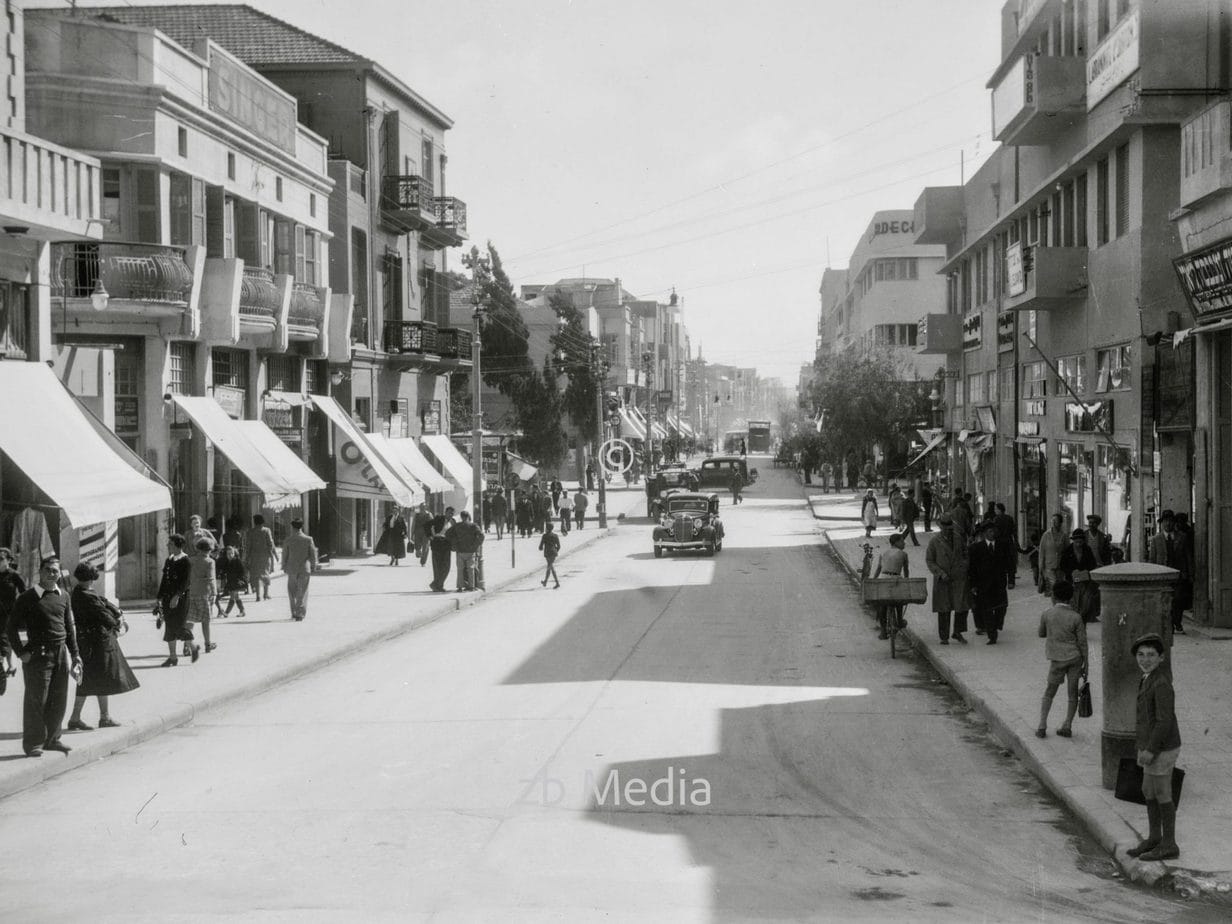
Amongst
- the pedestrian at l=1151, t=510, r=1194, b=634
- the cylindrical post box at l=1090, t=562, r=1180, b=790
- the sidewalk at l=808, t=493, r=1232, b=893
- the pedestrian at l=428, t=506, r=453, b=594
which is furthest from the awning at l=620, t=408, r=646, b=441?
the cylindrical post box at l=1090, t=562, r=1180, b=790

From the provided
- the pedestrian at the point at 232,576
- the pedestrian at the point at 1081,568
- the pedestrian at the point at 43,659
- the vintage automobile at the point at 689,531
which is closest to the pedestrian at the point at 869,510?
the vintage automobile at the point at 689,531

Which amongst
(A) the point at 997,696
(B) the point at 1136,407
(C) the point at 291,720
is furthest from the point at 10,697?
(B) the point at 1136,407

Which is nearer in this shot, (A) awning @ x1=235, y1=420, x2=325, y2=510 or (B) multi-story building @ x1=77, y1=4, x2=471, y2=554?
(A) awning @ x1=235, y1=420, x2=325, y2=510

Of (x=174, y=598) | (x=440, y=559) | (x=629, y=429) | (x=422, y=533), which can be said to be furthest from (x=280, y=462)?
(x=629, y=429)

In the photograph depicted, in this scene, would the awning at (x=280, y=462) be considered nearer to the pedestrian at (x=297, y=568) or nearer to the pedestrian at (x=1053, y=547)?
the pedestrian at (x=297, y=568)

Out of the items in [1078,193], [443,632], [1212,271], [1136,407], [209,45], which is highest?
[209,45]

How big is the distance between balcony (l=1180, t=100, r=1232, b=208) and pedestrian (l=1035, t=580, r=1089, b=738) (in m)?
7.86

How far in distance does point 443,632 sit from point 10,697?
27.4 ft

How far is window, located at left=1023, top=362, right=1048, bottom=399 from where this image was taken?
32531mm

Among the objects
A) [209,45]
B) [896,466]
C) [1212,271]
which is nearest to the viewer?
[1212,271]

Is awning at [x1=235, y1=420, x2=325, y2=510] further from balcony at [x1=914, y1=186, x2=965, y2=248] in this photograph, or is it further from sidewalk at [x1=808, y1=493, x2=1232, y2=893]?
balcony at [x1=914, y1=186, x2=965, y2=248]

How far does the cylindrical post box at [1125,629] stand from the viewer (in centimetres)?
1105

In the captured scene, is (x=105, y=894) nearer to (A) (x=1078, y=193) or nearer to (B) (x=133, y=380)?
(B) (x=133, y=380)

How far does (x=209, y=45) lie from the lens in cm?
2727
